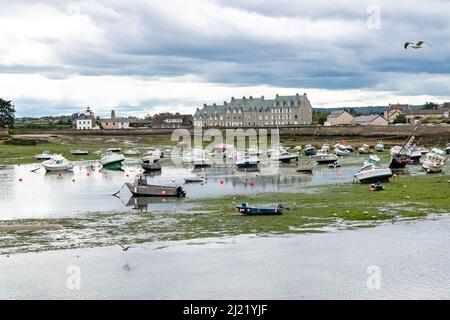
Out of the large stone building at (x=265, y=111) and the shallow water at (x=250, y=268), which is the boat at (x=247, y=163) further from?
the large stone building at (x=265, y=111)

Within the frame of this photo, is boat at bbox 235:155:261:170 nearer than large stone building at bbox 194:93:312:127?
Yes

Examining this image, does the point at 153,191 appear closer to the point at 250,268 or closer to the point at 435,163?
the point at 250,268

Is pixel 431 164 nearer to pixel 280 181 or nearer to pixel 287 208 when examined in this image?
pixel 280 181

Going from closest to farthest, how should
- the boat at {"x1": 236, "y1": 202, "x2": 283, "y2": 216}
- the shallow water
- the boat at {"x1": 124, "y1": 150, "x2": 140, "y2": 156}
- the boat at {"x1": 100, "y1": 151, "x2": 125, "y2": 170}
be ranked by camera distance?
the shallow water → the boat at {"x1": 236, "y1": 202, "x2": 283, "y2": 216} → the boat at {"x1": 100, "y1": 151, "x2": 125, "y2": 170} → the boat at {"x1": 124, "y1": 150, "x2": 140, "y2": 156}

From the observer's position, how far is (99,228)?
3962 cm

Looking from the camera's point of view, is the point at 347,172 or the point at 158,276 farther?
the point at 347,172

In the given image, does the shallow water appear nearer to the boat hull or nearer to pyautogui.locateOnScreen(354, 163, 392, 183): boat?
the boat hull

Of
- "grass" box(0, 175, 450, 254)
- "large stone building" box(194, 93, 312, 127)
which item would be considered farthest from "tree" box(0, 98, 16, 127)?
"grass" box(0, 175, 450, 254)

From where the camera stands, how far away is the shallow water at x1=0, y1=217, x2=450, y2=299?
1065 inches

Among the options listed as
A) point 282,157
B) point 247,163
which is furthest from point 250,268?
point 282,157

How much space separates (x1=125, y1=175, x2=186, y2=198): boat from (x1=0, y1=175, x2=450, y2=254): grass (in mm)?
3248

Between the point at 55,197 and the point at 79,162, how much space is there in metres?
44.6

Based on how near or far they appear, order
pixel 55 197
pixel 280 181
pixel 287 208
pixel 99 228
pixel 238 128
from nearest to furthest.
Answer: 1. pixel 99 228
2. pixel 287 208
3. pixel 55 197
4. pixel 280 181
5. pixel 238 128
